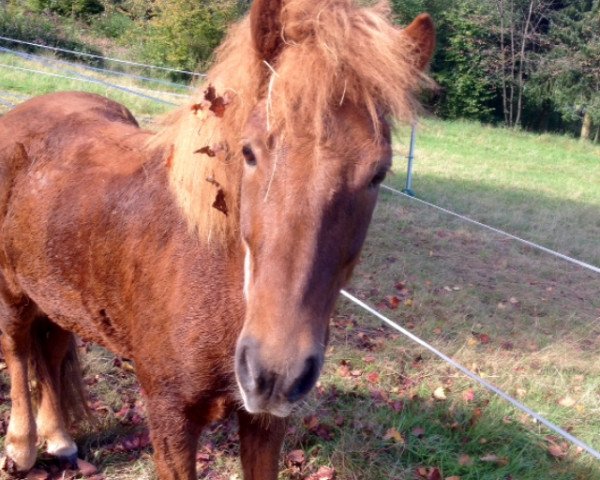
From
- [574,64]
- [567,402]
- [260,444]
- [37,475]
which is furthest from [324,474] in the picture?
[574,64]

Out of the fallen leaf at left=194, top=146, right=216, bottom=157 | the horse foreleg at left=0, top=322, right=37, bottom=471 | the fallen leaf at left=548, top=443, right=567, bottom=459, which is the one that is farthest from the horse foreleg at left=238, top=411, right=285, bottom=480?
the fallen leaf at left=548, top=443, right=567, bottom=459

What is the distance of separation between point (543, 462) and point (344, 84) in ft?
8.83

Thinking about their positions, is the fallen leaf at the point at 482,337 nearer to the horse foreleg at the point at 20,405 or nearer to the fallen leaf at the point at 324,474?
the fallen leaf at the point at 324,474

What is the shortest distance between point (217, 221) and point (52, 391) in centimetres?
195

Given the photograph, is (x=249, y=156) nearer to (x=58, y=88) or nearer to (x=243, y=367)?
(x=243, y=367)

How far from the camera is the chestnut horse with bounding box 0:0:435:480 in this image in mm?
1571

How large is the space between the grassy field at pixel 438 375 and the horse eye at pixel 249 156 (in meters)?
0.58

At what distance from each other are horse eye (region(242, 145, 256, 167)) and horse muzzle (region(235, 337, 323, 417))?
505 millimetres

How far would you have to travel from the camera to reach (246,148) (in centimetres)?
171

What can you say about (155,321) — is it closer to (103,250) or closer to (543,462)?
(103,250)

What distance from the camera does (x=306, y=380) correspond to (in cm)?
148

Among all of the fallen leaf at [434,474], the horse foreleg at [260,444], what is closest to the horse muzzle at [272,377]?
the horse foreleg at [260,444]

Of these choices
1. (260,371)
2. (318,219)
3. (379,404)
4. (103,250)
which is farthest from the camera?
(379,404)

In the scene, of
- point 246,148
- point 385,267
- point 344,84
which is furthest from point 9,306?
point 385,267
